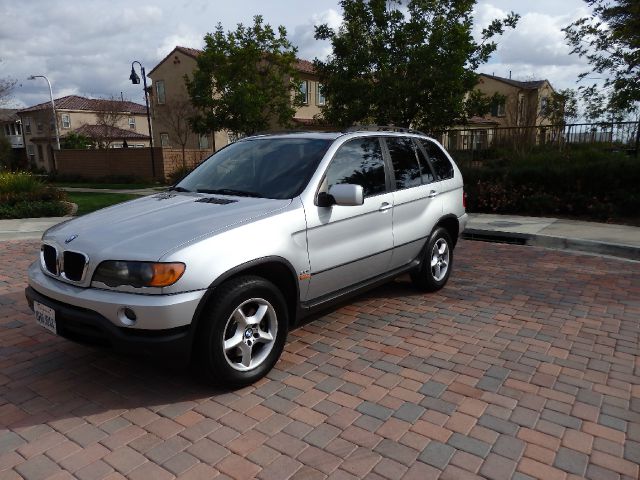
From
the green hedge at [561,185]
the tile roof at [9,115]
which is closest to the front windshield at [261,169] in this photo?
the green hedge at [561,185]

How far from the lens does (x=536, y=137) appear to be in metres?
12.6

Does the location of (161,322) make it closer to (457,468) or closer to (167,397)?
(167,397)

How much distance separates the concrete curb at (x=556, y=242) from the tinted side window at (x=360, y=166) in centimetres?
517

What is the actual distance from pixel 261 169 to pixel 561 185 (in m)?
9.02

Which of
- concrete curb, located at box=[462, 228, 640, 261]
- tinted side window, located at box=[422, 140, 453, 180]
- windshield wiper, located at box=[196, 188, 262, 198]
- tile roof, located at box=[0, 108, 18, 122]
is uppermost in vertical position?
tile roof, located at box=[0, 108, 18, 122]

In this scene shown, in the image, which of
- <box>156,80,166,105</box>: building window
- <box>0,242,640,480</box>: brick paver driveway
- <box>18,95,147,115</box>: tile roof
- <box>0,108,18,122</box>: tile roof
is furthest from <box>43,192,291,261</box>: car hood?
<box>0,108,18,122</box>: tile roof

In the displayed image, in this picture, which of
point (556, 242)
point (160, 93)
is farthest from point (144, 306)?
point (160, 93)

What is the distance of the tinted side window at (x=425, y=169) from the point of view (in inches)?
209

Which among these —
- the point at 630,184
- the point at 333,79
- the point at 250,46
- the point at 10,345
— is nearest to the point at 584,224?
the point at 630,184

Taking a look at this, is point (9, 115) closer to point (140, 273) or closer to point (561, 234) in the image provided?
point (561, 234)

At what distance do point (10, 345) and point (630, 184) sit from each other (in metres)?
11.3

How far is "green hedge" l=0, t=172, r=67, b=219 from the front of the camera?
37.4 feet

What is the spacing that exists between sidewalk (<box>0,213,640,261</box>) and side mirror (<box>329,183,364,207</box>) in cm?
604

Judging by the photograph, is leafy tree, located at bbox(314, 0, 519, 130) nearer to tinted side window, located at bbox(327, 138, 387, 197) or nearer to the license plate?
tinted side window, located at bbox(327, 138, 387, 197)
